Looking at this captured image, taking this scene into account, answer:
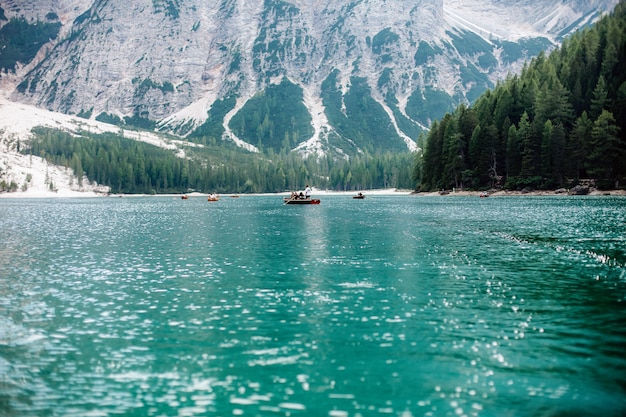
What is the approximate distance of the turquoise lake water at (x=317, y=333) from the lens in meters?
14.1

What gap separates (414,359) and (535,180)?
14384cm

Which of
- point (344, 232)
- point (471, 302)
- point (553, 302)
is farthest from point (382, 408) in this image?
point (344, 232)

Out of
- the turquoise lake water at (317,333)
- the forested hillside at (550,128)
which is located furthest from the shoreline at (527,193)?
the turquoise lake water at (317,333)

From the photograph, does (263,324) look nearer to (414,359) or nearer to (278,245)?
(414,359)

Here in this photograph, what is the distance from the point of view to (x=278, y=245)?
165 feet

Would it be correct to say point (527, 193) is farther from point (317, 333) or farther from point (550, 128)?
point (317, 333)

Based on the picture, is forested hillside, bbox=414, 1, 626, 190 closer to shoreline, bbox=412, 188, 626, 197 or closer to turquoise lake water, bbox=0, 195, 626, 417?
shoreline, bbox=412, 188, 626, 197

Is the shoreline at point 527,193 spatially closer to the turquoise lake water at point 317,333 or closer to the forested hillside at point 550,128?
the forested hillside at point 550,128

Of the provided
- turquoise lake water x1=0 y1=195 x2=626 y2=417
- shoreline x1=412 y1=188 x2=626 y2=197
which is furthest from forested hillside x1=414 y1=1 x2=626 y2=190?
turquoise lake water x1=0 y1=195 x2=626 y2=417

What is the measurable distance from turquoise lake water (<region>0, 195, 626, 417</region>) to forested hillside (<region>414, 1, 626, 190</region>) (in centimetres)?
10587

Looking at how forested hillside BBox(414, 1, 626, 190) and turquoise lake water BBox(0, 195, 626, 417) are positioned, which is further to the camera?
forested hillside BBox(414, 1, 626, 190)

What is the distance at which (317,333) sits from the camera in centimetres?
2027

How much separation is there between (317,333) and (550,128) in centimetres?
13874

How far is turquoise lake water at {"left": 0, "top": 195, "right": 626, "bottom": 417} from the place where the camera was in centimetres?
1410
